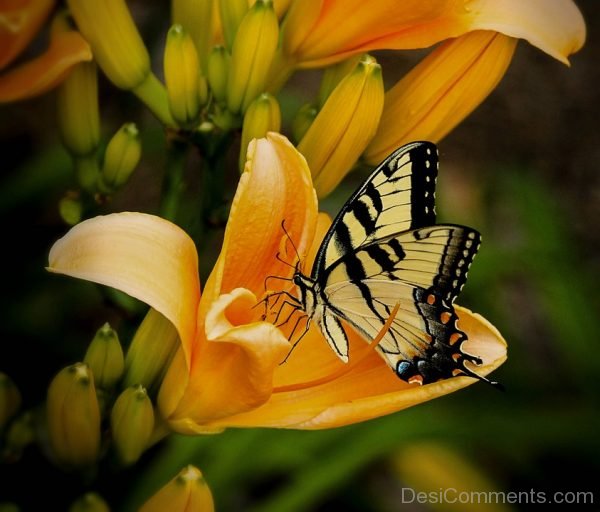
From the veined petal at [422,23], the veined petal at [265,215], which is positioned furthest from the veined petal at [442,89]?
the veined petal at [265,215]

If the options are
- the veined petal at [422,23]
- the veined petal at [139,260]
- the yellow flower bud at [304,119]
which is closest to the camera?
the veined petal at [139,260]

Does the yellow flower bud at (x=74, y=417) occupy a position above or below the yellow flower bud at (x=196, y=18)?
below

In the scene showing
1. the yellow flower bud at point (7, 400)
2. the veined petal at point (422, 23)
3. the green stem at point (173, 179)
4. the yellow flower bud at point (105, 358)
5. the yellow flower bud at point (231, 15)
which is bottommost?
the yellow flower bud at point (7, 400)

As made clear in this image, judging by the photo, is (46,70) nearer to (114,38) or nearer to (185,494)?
(114,38)

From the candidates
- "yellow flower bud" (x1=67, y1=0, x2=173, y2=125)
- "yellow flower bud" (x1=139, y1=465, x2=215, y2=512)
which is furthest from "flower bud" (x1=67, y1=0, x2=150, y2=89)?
"yellow flower bud" (x1=139, y1=465, x2=215, y2=512)

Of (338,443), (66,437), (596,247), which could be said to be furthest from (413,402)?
(596,247)

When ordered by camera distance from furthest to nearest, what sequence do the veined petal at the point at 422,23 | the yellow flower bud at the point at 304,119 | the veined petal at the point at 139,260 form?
the yellow flower bud at the point at 304,119 < the veined petal at the point at 422,23 < the veined petal at the point at 139,260

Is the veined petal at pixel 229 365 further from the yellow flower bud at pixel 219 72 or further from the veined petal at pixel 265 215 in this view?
the yellow flower bud at pixel 219 72

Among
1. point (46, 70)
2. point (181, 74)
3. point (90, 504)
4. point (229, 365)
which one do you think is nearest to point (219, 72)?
point (181, 74)
